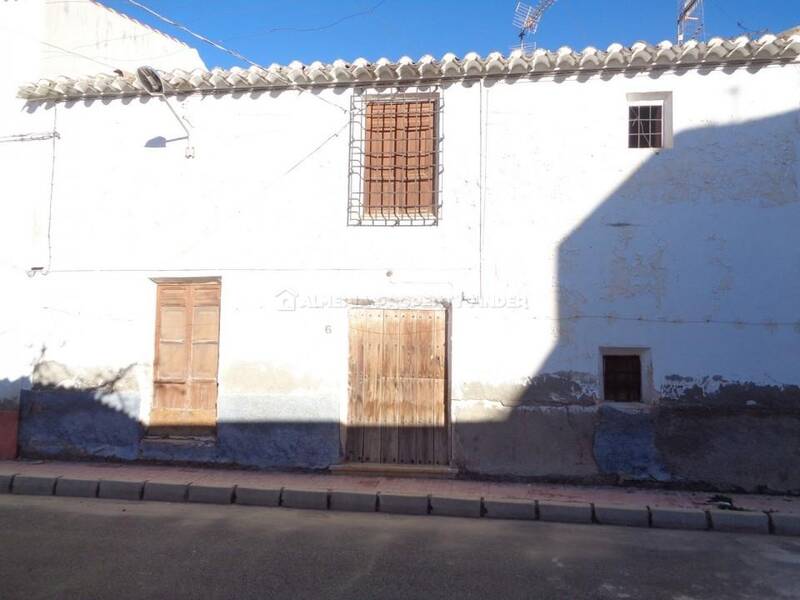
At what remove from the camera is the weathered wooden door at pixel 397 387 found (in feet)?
26.1

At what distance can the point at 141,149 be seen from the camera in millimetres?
8617

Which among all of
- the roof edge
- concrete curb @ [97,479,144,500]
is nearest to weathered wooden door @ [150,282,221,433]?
concrete curb @ [97,479,144,500]

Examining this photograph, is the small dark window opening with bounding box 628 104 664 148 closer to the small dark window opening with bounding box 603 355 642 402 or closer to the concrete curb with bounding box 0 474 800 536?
the small dark window opening with bounding box 603 355 642 402

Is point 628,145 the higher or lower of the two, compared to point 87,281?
higher

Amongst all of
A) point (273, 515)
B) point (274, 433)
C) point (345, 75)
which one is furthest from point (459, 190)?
point (273, 515)

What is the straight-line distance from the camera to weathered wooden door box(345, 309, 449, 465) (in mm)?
7941

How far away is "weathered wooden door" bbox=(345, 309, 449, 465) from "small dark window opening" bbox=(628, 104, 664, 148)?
312 centimetres

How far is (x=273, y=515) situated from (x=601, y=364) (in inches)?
159

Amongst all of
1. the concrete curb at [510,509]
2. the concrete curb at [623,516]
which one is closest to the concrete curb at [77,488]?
the concrete curb at [510,509]

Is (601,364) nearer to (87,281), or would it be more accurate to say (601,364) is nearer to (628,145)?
(628,145)

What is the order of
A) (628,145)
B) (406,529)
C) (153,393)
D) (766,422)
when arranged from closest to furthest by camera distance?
1. (406,529)
2. (766,422)
3. (628,145)
4. (153,393)

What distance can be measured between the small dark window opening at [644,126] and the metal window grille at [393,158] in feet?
7.60

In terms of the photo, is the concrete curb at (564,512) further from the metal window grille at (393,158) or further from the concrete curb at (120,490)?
the concrete curb at (120,490)

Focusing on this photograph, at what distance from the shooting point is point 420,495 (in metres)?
6.85
